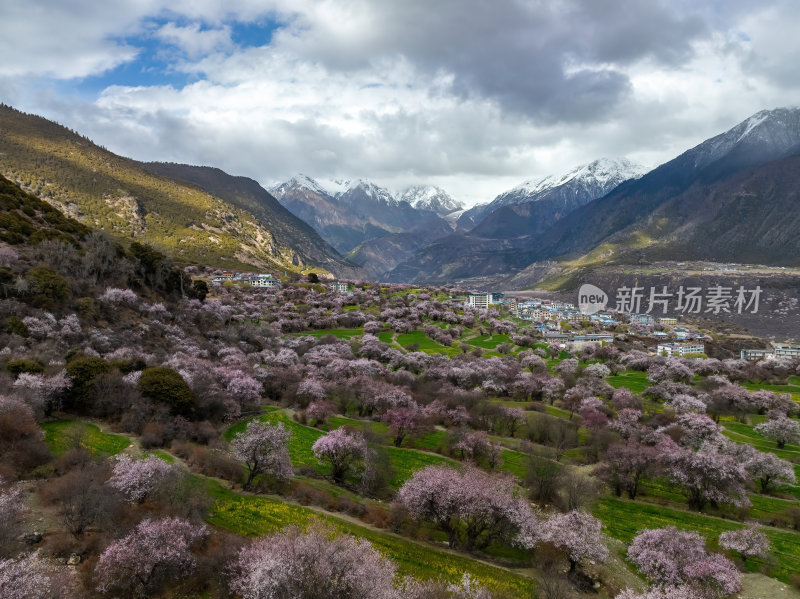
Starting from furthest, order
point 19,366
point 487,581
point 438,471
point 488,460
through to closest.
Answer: point 488,460 → point 19,366 → point 438,471 → point 487,581

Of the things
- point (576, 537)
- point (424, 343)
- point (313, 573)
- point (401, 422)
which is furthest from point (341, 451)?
point (424, 343)

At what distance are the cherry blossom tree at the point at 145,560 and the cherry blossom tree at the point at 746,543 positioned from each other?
32078 millimetres

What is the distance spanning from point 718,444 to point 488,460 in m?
23.2

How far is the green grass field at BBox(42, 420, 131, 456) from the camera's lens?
31.6 metres

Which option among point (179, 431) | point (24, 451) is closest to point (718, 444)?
point (179, 431)

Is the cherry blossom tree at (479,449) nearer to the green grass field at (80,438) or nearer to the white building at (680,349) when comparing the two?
the green grass field at (80,438)

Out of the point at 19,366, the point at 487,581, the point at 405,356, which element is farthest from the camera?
the point at 405,356

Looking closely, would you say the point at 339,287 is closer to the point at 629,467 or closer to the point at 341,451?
the point at 341,451

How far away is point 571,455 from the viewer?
164 feet

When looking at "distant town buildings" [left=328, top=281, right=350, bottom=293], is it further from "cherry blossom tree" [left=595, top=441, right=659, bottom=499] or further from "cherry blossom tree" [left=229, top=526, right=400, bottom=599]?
"cherry blossom tree" [left=229, top=526, right=400, bottom=599]

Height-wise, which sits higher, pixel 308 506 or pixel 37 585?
pixel 37 585

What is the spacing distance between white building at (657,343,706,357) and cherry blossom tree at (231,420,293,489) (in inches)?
4730

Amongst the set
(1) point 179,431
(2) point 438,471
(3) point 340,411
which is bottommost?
(3) point 340,411

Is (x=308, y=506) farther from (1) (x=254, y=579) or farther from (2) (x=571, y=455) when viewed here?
(2) (x=571, y=455)
